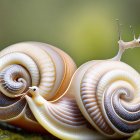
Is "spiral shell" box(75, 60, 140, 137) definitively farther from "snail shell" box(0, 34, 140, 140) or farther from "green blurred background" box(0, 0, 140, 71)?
"green blurred background" box(0, 0, 140, 71)

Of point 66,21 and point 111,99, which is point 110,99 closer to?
point 111,99

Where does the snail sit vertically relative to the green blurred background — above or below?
below

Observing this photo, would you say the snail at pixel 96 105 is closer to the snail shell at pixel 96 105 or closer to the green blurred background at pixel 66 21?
the snail shell at pixel 96 105

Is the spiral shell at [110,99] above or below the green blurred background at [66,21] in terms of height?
below

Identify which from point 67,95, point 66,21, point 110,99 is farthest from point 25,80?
point 66,21

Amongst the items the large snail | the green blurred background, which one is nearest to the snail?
the large snail

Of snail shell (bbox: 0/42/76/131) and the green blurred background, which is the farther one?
the green blurred background

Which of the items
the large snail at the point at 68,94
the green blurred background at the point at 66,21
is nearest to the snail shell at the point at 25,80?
the large snail at the point at 68,94

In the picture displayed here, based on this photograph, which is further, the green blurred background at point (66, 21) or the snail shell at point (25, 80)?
the green blurred background at point (66, 21)
